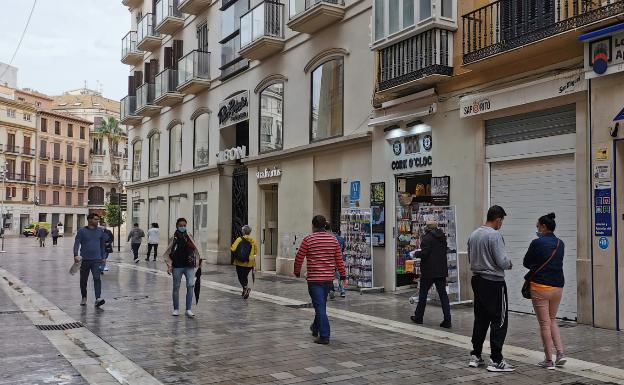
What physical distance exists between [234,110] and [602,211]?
51.2 ft

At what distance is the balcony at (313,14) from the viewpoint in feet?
53.2

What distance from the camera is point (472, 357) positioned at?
706cm

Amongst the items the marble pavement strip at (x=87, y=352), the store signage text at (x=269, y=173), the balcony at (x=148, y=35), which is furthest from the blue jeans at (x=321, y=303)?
the balcony at (x=148, y=35)

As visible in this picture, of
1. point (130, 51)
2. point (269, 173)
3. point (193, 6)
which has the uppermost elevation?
point (130, 51)

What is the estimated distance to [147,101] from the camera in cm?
3089

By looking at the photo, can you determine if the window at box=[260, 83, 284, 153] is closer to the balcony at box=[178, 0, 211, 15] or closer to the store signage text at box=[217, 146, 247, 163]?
the store signage text at box=[217, 146, 247, 163]

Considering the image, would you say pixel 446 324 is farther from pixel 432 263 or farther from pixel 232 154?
pixel 232 154

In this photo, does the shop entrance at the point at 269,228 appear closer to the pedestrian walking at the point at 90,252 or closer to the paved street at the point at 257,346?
the paved street at the point at 257,346

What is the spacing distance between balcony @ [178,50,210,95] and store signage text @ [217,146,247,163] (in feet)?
10.9

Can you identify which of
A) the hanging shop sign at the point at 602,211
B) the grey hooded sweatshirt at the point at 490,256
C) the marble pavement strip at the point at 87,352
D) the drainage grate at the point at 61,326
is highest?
the hanging shop sign at the point at 602,211

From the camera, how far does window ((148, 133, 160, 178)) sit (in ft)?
102

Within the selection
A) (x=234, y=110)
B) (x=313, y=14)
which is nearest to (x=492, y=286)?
(x=313, y=14)

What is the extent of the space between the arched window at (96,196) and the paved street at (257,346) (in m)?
81.8

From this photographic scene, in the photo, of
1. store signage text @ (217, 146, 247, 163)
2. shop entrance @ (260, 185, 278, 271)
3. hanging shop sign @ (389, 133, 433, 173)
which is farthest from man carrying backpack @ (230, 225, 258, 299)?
store signage text @ (217, 146, 247, 163)
